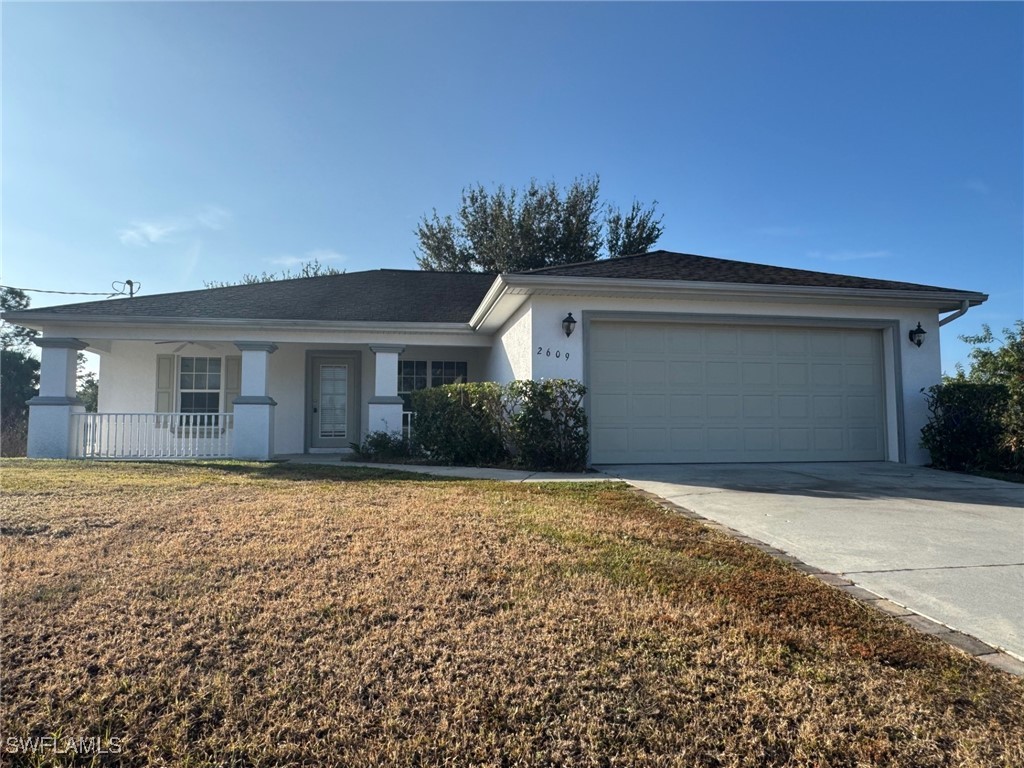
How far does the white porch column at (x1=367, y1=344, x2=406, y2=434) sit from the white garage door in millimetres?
4269

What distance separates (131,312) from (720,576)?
1173 cm

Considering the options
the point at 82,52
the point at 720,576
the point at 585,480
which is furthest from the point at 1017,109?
the point at 82,52

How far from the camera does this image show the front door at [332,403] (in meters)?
12.9

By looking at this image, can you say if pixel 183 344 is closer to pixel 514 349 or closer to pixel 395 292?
pixel 395 292

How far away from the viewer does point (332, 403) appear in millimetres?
13000

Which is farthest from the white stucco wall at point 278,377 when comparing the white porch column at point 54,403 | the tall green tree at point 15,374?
the tall green tree at point 15,374

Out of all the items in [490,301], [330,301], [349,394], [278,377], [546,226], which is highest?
[546,226]

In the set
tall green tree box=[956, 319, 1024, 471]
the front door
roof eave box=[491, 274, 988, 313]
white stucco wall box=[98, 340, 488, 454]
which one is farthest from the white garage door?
the front door

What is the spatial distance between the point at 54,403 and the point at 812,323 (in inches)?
543

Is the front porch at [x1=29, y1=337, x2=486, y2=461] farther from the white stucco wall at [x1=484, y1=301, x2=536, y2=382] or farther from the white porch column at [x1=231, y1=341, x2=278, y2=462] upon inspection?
the white stucco wall at [x1=484, y1=301, x2=536, y2=382]

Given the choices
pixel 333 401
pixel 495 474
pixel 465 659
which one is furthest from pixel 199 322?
pixel 465 659

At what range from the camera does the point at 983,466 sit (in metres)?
8.44

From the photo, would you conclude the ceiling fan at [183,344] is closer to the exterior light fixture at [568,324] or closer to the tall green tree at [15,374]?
the exterior light fixture at [568,324]

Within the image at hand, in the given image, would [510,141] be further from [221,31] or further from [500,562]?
[500,562]
